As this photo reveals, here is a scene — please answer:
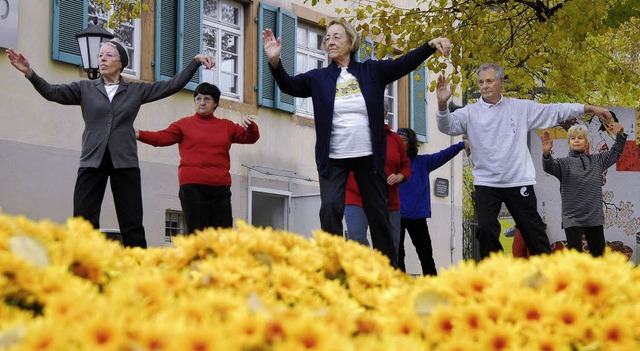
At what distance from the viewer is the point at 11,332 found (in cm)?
159

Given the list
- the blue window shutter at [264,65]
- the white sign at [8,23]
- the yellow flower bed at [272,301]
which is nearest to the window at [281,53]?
the blue window shutter at [264,65]

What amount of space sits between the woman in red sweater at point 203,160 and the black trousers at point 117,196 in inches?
40.1

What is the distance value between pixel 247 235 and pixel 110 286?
528mm

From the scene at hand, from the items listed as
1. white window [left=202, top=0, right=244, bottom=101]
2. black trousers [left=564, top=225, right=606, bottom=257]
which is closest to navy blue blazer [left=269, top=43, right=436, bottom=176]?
black trousers [left=564, top=225, right=606, bottom=257]

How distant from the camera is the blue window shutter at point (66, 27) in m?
14.0

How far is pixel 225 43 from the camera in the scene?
17625mm

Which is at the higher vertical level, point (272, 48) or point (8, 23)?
point (8, 23)

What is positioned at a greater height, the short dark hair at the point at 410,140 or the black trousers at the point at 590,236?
the short dark hair at the point at 410,140

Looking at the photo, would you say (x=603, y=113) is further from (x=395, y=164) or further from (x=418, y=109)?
(x=418, y=109)

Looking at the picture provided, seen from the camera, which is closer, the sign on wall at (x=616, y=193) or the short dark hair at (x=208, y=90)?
the short dark hair at (x=208, y=90)

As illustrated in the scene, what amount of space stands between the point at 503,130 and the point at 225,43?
31.5ft

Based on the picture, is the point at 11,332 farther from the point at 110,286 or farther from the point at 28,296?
the point at 110,286

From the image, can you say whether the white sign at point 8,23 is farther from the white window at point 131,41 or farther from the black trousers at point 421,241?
the black trousers at point 421,241

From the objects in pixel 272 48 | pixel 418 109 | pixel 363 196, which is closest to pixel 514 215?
pixel 363 196
